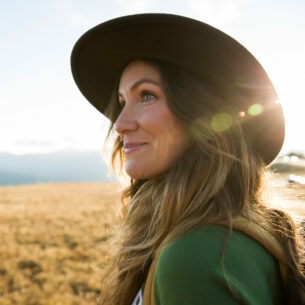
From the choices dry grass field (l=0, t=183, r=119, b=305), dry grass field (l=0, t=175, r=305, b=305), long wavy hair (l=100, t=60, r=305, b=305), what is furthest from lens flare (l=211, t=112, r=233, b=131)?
dry grass field (l=0, t=183, r=119, b=305)

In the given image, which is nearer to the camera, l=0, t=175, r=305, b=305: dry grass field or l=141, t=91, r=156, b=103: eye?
l=141, t=91, r=156, b=103: eye

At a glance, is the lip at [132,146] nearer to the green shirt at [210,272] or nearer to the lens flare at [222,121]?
the lens flare at [222,121]

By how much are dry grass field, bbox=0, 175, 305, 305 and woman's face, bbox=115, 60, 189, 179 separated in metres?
0.74

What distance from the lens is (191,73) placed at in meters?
1.83

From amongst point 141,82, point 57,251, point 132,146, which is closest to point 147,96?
point 141,82

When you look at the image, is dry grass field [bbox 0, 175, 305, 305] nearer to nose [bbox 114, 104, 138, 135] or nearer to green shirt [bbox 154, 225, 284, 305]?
green shirt [bbox 154, 225, 284, 305]

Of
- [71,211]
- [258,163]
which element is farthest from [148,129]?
[71,211]

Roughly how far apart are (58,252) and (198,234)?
763 cm

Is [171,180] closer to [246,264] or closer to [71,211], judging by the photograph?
[246,264]

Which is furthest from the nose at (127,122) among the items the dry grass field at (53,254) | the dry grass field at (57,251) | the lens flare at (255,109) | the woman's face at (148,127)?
the dry grass field at (53,254)

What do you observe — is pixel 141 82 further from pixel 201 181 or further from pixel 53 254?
pixel 53 254

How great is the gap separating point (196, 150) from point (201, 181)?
0.19 metres

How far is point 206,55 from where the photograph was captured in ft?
5.66

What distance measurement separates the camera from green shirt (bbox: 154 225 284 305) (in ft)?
3.55
